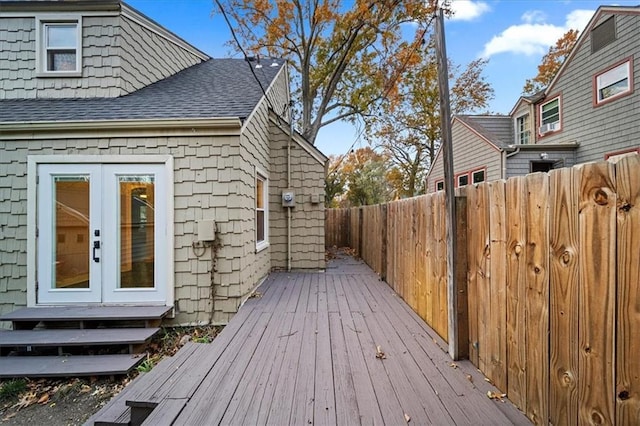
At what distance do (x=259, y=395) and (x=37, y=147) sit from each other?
4776mm

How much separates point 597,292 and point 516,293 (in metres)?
0.57

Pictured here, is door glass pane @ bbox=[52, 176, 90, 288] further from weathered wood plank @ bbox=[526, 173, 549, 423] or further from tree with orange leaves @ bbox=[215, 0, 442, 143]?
tree with orange leaves @ bbox=[215, 0, 442, 143]

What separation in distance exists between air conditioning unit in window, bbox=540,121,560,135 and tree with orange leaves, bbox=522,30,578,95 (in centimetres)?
725

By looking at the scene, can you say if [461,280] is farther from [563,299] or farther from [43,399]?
[43,399]

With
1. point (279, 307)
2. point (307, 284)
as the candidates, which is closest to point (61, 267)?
point (279, 307)

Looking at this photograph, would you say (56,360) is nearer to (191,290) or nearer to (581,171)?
(191,290)

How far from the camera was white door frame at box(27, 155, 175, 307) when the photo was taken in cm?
397

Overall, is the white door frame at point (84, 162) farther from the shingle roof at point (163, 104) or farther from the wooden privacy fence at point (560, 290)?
the wooden privacy fence at point (560, 290)

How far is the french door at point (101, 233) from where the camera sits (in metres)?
3.94

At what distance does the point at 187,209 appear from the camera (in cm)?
405

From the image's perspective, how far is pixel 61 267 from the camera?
4.03 metres

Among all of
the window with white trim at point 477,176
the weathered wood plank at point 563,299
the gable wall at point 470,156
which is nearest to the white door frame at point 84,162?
the weathered wood plank at point 563,299

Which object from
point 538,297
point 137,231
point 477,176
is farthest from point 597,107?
point 137,231

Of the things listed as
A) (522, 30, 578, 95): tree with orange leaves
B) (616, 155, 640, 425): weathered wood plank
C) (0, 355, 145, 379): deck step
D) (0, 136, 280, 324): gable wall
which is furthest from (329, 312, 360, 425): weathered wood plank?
(522, 30, 578, 95): tree with orange leaves
